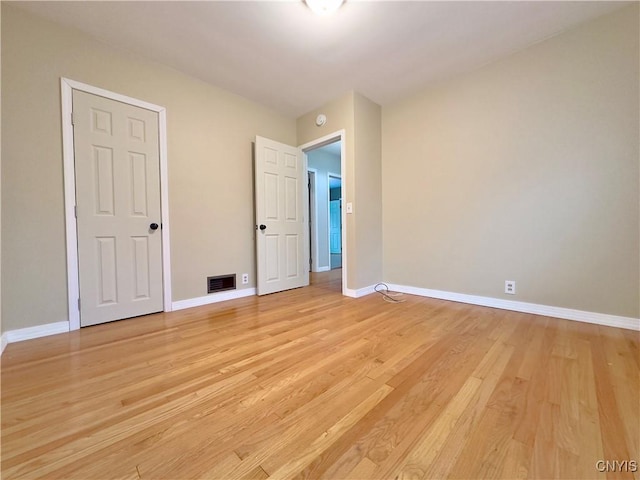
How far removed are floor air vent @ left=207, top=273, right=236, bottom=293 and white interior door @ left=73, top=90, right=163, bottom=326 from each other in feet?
1.59

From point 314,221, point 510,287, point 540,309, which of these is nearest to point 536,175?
point 510,287

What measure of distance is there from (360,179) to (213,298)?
2.22m

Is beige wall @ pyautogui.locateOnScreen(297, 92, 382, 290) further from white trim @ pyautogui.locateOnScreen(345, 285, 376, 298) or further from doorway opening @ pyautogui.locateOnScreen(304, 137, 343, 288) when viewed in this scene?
doorway opening @ pyautogui.locateOnScreen(304, 137, 343, 288)

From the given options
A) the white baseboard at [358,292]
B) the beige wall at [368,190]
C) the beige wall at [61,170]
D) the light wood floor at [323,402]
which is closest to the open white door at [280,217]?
the beige wall at [61,170]

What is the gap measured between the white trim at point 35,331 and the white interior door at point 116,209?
0.13 m

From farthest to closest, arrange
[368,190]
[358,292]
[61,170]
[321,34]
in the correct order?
[368,190] → [358,292] → [321,34] → [61,170]

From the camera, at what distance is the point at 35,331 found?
1.87 metres

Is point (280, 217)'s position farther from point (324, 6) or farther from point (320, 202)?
point (324, 6)

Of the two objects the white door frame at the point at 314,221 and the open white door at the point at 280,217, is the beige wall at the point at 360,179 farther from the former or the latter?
the white door frame at the point at 314,221

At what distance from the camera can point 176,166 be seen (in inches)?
101

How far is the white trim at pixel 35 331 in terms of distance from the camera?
1.78m

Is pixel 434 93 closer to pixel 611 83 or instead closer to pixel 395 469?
pixel 611 83

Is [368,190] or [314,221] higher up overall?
[368,190]

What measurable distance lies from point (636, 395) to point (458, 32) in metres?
2.64
